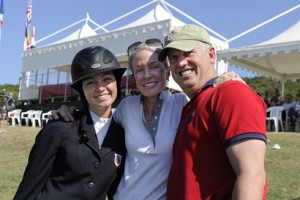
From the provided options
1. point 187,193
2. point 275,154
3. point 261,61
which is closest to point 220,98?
point 187,193

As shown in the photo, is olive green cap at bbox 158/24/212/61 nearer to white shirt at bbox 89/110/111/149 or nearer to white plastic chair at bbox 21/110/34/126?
white shirt at bbox 89/110/111/149

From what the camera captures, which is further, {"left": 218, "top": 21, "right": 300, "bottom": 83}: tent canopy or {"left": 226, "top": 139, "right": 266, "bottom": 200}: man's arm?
{"left": 218, "top": 21, "right": 300, "bottom": 83}: tent canopy

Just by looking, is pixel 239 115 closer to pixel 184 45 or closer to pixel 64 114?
pixel 184 45

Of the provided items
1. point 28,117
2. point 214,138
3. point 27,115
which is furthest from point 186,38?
point 27,115

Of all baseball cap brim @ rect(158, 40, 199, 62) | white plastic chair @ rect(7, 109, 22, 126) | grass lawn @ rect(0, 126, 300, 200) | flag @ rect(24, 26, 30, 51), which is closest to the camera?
baseball cap brim @ rect(158, 40, 199, 62)

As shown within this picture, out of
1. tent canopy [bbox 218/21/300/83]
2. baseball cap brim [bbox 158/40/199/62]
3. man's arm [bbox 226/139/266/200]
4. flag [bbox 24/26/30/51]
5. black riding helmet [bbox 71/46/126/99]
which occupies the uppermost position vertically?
flag [bbox 24/26/30/51]

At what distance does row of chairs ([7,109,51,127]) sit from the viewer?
58.2ft

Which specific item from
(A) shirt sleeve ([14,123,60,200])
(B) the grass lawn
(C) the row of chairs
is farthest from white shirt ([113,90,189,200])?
(C) the row of chairs

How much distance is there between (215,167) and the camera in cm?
167

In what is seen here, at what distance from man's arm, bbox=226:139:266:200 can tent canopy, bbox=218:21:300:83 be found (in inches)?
432

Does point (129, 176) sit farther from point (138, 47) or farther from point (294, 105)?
point (294, 105)

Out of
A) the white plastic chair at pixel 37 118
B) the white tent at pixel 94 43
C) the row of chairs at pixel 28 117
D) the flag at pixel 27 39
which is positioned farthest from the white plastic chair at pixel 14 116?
the flag at pixel 27 39

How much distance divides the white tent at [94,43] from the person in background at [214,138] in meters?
11.8

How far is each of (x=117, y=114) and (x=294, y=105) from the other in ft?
36.5
